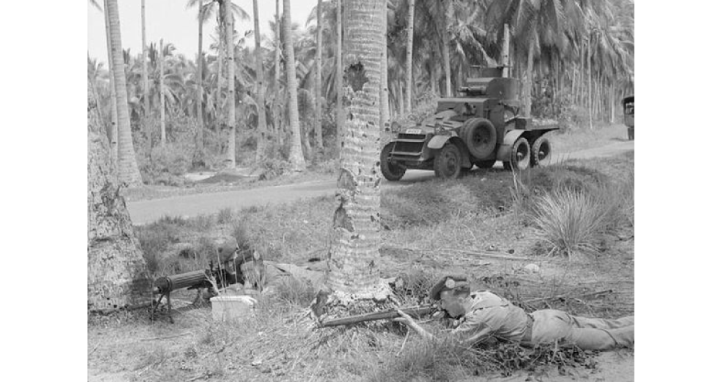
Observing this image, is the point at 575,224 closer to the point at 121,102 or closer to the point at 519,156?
the point at 519,156

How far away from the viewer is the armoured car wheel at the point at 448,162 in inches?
575

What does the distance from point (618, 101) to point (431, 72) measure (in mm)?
47121

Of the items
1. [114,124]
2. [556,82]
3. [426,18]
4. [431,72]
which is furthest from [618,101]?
[114,124]

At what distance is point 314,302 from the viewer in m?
6.03

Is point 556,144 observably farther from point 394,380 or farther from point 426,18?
point 394,380

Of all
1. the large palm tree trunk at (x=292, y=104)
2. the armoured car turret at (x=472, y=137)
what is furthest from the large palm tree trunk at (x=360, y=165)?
the large palm tree trunk at (x=292, y=104)

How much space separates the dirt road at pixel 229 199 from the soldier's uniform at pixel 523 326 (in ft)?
23.5

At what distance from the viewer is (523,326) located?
222 inches

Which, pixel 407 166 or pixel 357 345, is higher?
pixel 407 166

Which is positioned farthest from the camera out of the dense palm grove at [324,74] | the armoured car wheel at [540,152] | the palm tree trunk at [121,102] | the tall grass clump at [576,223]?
the dense palm grove at [324,74]

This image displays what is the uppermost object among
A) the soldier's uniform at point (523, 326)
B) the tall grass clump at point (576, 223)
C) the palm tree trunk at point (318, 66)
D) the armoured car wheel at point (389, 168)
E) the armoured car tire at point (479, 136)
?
the palm tree trunk at point (318, 66)

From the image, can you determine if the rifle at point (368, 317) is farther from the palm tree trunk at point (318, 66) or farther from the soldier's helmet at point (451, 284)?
the palm tree trunk at point (318, 66)

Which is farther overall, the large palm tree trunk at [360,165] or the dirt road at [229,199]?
the dirt road at [229,199]

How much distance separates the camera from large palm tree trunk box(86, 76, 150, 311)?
6859mm
